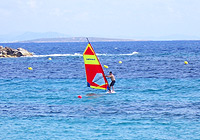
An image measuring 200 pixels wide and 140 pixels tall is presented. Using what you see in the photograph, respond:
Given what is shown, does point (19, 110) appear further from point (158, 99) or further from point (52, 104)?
point (158, 99)

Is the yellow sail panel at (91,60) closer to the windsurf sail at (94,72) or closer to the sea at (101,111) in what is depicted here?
the windsurf sail at (94,72)

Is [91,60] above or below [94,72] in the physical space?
above

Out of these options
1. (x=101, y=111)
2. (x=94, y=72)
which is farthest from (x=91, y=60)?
(x=101, y=111)

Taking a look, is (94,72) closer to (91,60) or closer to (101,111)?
(91,60)

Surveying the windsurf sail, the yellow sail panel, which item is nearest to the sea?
the windsurf sail

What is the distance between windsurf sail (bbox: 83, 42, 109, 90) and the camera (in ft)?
126

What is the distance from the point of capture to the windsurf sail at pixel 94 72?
126ft

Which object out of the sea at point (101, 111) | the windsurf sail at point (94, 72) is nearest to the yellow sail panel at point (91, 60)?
the windsurf sail at point (94, 72)

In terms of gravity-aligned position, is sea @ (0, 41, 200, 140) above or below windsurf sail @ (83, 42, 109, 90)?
below

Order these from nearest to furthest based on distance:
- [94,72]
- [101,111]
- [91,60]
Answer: [101,111], [91,60], [94,72]

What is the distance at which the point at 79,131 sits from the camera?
24750mm

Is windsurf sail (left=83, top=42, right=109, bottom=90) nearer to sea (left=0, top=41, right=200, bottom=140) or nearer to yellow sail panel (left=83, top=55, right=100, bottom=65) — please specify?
yellow sail panel (left=83, top=55, right=100, bottom=65)

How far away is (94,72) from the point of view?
38.8m

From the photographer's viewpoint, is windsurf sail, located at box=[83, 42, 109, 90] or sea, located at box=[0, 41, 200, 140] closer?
sea, located at box=[0, 41, 200, 140]
